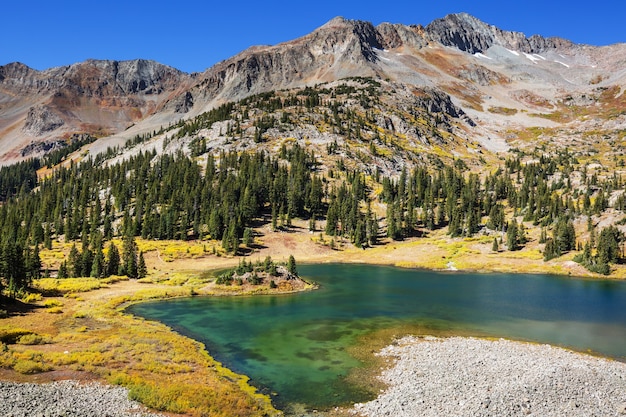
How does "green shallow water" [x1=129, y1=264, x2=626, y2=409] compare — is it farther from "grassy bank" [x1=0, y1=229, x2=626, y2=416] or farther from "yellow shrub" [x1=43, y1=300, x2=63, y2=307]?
"yellow shrub" [x1=43, y1=300, x2=63, y2=307]

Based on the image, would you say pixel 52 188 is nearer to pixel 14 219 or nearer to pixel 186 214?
pixel 14 219

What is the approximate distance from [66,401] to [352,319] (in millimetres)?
39484

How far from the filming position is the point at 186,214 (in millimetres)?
152000

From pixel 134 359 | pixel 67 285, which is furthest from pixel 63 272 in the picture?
pixel 134 359

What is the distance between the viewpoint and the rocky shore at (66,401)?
2459cm

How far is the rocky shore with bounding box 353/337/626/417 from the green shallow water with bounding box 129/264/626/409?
13.0 ft

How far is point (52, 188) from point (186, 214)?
3586 inches

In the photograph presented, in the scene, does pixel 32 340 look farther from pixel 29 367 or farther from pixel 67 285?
pixel 67 285

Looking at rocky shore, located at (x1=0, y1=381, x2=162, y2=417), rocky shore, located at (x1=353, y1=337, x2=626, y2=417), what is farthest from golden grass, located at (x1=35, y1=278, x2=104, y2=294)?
rocky shore, located at (x1=353, y1=337, x2=626, y2=417)

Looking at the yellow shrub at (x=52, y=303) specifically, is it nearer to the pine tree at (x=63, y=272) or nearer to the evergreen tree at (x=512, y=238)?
the pine tree at (x=63, y=272)

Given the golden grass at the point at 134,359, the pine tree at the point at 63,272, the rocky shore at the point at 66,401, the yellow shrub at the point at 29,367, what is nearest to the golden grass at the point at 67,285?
the pine tree at the point at 63,272

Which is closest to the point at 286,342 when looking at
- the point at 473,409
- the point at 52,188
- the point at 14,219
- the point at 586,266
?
the point at 473,409

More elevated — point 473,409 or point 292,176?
point 292,176

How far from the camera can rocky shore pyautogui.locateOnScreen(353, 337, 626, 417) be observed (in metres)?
29.7
